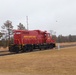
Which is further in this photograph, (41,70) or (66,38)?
(66,38)

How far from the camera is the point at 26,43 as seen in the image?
142ft

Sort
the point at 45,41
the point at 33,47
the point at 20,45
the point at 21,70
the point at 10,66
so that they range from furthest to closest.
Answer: the point at 45,41
the point at 33,47
the point at 20,45
the point at 10,66
the point at 21,70

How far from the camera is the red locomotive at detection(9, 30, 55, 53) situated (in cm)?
4127

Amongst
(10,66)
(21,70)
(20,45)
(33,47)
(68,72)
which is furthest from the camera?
(33,47)

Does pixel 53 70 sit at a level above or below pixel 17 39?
below

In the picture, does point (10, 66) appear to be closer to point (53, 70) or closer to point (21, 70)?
point (21, 70)

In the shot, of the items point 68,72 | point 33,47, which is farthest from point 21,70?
point 33,47

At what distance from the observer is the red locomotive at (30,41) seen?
41266mm

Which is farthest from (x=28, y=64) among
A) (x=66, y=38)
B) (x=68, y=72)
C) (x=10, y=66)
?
(x=66, y=38)

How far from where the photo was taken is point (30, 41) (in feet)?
147

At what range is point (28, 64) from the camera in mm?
22172

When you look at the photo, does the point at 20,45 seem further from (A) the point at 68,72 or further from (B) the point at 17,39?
(A) the point at 68,72

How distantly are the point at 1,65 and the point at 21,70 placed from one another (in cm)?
307

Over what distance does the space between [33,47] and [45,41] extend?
5.57 metres
